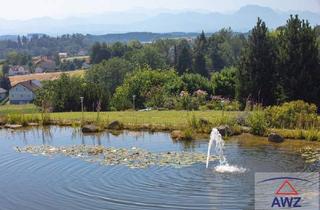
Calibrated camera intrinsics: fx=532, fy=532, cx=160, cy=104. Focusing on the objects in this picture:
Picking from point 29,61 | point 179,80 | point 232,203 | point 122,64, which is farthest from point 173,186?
point 29,61

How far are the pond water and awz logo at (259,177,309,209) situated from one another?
55 cm

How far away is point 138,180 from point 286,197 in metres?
3.63

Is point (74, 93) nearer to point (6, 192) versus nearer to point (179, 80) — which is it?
point (179, 80)

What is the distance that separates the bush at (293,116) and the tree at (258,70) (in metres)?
6.75

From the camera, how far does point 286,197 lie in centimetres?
1146

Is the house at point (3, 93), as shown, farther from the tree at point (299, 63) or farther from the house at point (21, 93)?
the tree at point (299, 63)

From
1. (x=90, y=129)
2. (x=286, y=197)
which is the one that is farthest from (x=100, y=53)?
(x=286, y=197)

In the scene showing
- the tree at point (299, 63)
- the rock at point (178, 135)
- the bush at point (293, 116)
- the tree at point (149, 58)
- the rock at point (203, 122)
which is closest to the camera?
the rock at point (178, 135)

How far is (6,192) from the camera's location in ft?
41.1

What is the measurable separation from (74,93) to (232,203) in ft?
68.5

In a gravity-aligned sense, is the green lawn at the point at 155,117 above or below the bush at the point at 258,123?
below

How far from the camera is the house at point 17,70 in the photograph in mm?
147875

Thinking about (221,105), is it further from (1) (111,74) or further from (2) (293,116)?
(1) (111,74)

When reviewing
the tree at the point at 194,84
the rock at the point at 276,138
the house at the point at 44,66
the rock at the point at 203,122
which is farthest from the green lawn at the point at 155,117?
the house at the point at 44,66
